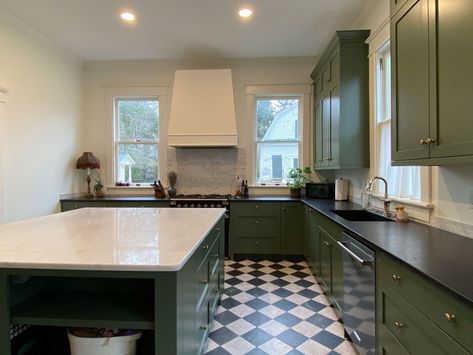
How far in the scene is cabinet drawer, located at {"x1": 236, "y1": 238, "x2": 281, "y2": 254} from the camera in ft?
13.9

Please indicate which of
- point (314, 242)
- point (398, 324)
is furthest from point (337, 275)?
point (398, 324)

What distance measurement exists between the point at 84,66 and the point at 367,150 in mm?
4592

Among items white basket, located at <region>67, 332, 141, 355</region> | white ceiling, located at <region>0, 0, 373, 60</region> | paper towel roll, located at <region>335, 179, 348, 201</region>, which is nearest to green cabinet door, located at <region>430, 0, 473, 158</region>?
white basket, located at <region>67, 332, 141, 355</region>

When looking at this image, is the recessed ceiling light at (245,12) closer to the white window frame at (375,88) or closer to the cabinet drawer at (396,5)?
the white window frame at (375,88)

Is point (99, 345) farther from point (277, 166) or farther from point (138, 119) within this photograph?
point (138, 119)

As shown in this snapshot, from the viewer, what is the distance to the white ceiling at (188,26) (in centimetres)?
326

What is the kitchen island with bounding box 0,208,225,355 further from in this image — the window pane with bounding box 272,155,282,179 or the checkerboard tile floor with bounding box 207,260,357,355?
the window pane with bounding box 272,155,282,179

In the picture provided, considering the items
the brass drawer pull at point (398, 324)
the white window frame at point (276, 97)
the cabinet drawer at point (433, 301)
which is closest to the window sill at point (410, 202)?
the cabinet drawer at point (433, 301)

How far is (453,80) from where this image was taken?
1.40 m

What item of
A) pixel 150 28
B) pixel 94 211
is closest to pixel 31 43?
pixel 150 28

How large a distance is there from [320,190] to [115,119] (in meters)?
3.55

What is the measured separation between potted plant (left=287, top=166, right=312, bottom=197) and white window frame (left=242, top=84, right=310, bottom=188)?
0.50 feet

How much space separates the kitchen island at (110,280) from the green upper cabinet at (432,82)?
1.32 meters

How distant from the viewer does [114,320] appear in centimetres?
131
